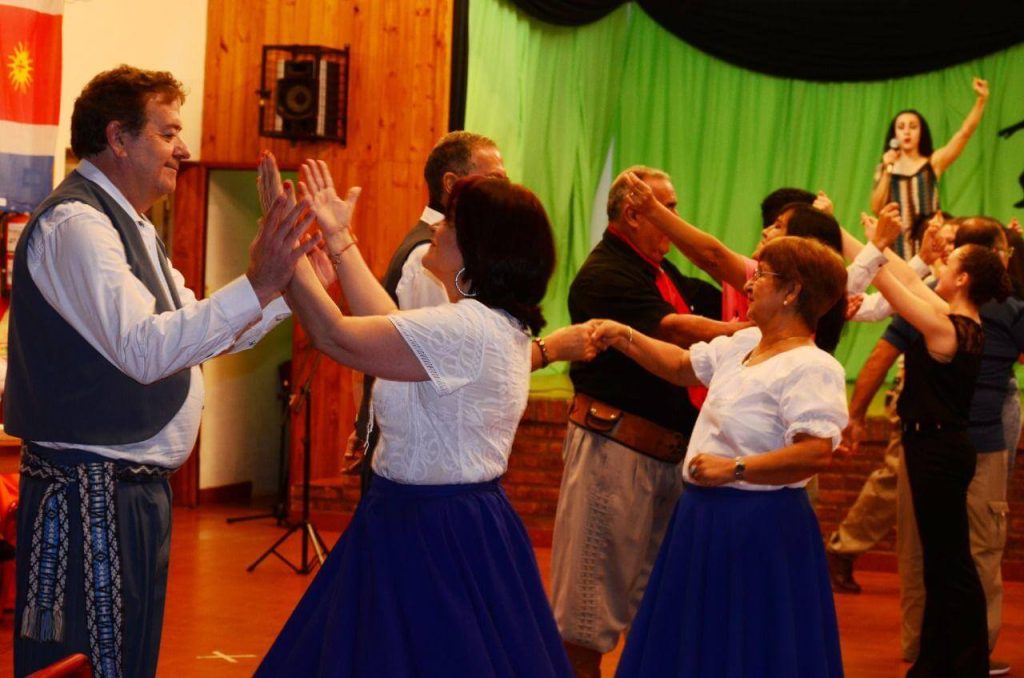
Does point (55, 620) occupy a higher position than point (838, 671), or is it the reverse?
point (55, 620)

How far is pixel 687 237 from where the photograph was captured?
3.94 meters

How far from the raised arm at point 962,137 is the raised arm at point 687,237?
19.6ft

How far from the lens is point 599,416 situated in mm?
4145

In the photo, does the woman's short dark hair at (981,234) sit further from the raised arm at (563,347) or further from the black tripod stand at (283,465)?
the black tripod stand at (283,465)

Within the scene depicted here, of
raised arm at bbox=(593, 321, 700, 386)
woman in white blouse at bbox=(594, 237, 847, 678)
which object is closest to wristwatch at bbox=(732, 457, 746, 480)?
woman in white blouse at bbox=(594, 237, 847, 678)

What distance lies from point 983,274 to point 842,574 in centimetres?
251

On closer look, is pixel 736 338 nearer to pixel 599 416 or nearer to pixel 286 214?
pixel 599 416

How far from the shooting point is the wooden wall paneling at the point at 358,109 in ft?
27.8

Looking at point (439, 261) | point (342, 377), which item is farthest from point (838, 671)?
point (342, 377)

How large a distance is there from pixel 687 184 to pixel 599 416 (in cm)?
644

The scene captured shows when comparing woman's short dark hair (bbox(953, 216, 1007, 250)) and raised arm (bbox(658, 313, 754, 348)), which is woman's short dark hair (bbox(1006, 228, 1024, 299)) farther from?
raised arm (bbox(658, 313, 754, 348))

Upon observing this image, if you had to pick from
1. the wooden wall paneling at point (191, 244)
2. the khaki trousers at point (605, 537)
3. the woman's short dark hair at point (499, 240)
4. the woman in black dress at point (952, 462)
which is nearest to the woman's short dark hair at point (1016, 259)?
the woman in black dress at point (952, 462)

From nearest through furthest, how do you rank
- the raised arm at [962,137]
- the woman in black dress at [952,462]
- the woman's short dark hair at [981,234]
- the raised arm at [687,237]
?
the raised arm at [687,237] < the woman in black dress at [952,462] < the woman's short dark hair at [981,234] < the raised arm at [962,137]

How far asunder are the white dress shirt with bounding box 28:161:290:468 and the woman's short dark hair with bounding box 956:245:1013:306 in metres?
2.88
